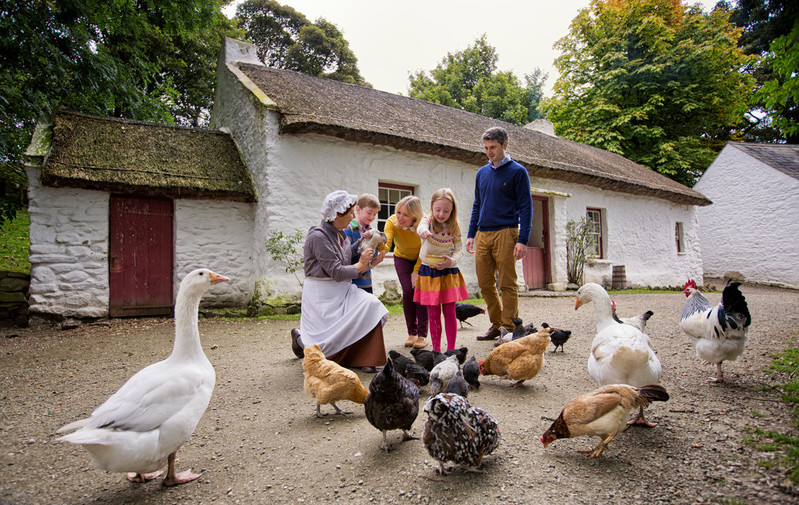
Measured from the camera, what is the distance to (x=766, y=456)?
2072 millimetres

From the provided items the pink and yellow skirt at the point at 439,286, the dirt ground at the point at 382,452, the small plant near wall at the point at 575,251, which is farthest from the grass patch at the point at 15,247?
the small plant near wall at the point at 575,251

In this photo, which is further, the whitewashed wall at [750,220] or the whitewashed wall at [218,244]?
the whitewashed wall at [750,220]

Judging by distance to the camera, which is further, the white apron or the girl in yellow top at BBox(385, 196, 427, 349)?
the girl in yellow top at BBox(385, 196, 427, 349)

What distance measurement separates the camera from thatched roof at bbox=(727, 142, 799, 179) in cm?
1574

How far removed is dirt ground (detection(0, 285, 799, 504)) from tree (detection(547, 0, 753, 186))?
17917mm

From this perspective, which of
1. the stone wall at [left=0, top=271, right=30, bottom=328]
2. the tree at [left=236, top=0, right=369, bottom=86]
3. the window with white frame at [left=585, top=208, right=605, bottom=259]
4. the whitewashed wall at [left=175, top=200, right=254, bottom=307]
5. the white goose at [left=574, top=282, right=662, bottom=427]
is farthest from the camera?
the tree at [left=236, top=0, right=369, bottom=86]

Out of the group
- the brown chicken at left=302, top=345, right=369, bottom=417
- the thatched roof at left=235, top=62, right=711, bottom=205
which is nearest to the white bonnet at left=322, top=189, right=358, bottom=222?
the brown chicken at left=302, top=345, right=369, bottom=417

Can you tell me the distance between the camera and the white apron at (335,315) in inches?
138

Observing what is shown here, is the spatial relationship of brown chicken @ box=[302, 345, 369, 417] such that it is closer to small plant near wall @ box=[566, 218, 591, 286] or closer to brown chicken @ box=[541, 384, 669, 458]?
brown chicken @ box=[541, 384, 669, 458]

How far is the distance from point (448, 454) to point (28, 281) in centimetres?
798

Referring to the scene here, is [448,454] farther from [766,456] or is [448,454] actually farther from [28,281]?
[28,281]

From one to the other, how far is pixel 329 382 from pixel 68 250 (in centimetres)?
660

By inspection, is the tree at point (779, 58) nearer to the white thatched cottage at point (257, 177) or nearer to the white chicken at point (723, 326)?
the white chicken at point (723, 326)

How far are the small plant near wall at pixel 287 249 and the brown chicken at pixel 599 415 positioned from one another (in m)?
6.16
